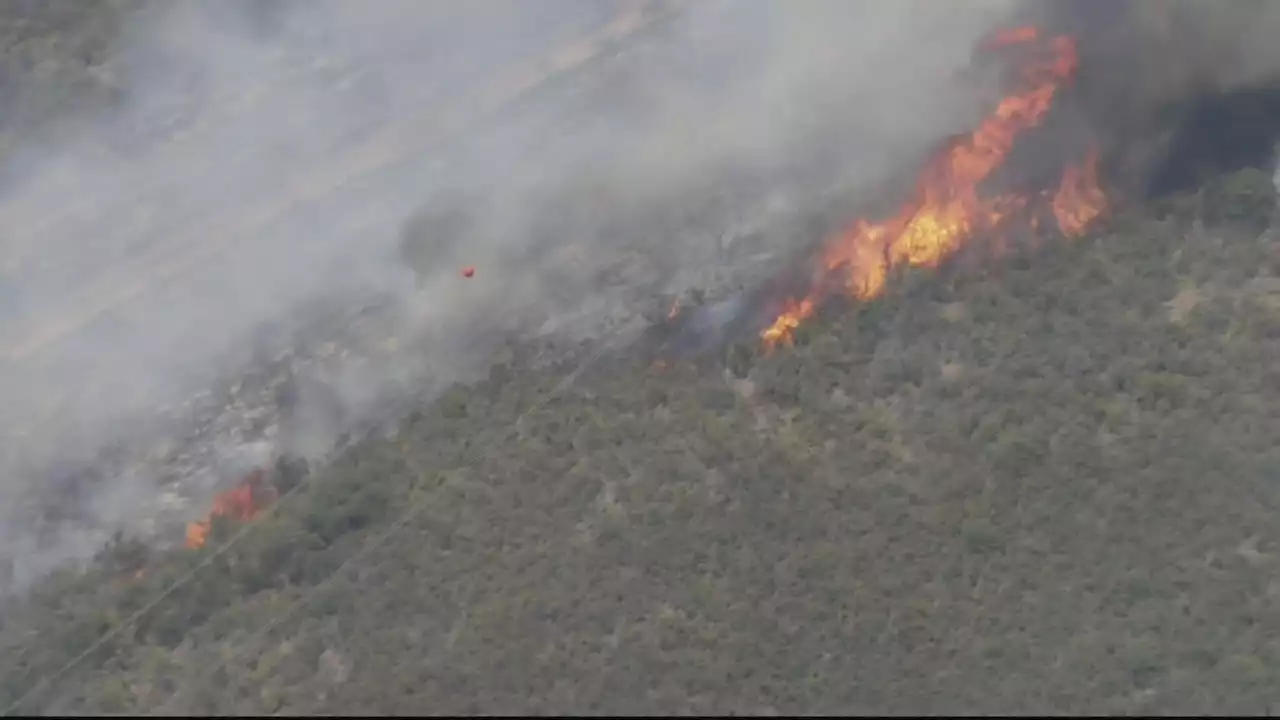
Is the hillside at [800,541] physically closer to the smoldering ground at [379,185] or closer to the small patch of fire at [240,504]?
the small patch of fire at [240,504]

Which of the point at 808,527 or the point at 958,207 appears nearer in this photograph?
the point at 808,527

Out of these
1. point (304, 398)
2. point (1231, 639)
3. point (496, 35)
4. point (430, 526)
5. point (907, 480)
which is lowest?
point (1231, 639)

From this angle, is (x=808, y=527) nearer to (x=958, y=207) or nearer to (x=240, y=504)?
(x=958, y=207)

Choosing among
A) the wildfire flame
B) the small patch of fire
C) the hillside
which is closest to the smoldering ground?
the small patch of fire

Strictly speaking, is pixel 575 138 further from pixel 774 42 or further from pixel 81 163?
pixel 81 163

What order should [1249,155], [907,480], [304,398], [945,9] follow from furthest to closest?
[945,9] < [1249,155] < [304,398] < [907,480]

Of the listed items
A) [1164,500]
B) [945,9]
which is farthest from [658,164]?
[1164,500]

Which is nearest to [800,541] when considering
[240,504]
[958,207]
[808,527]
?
[808,527]

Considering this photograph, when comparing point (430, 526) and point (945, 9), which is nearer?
point (430, 526)
